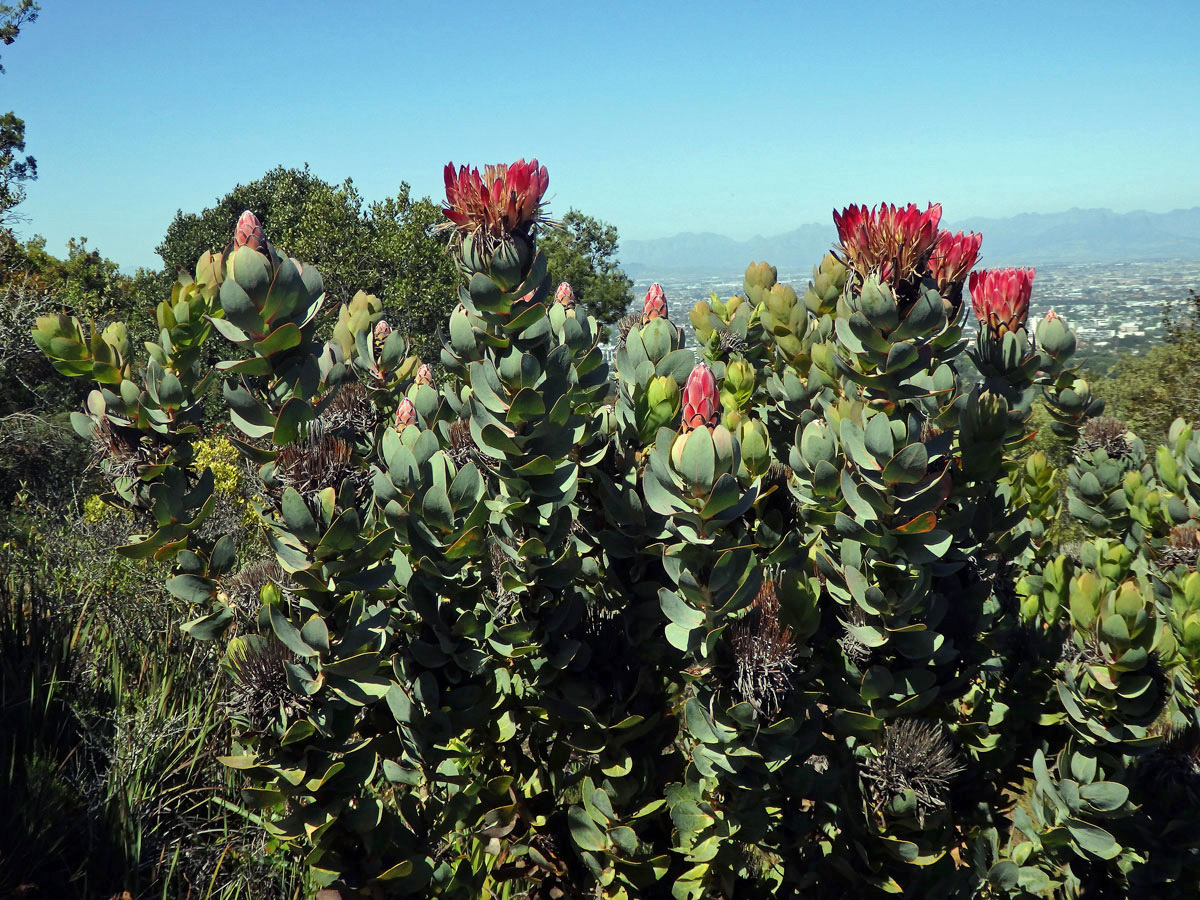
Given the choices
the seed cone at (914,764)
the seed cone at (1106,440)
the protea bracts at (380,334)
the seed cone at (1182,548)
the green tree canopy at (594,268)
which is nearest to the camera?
the seed cone at (914,764)

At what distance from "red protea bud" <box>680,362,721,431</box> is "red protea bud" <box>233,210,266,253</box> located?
1215 millimetres

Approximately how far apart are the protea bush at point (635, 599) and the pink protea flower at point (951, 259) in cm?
1

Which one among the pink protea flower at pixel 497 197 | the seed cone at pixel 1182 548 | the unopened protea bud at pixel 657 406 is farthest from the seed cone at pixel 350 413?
the seed cone at pixel 1182 548

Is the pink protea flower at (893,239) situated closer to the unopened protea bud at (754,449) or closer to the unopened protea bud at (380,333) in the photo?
the unopened protea bud at (754,449)

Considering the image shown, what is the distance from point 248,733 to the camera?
2332 millimetres

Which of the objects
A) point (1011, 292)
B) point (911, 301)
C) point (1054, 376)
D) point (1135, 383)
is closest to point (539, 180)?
point (911, 301)

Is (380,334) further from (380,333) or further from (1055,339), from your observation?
(1055,339)

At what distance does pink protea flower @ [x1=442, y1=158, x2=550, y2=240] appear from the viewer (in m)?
2.24

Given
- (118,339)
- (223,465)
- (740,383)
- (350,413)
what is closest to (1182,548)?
(740,383)

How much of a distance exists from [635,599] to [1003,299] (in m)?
1.62

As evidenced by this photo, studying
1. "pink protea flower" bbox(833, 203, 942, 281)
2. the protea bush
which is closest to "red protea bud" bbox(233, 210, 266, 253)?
the protea bush

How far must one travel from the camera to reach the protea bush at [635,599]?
220 cm

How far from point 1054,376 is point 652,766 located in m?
2.17

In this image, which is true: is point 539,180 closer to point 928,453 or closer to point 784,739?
point 928,453
